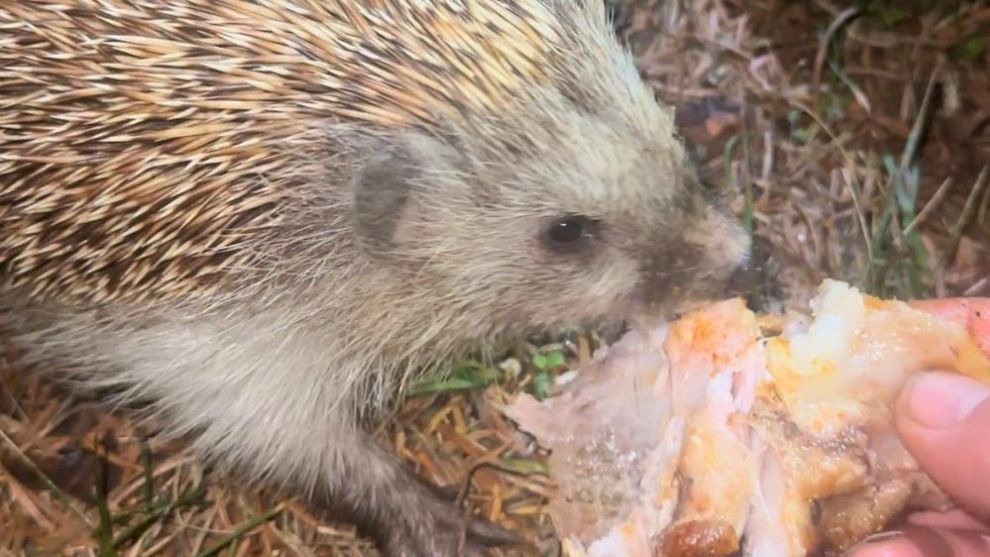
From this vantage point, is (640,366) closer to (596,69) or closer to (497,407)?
(497,407)

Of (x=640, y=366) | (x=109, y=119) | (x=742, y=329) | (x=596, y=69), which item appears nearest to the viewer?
(x=109, y=119)

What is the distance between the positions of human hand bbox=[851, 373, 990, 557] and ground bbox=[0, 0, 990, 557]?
29cm

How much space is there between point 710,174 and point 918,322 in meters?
0.44

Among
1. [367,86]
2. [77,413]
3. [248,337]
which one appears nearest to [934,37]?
[367,86]

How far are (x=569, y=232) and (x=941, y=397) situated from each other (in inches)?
21.2

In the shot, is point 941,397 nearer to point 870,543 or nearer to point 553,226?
point 870,543

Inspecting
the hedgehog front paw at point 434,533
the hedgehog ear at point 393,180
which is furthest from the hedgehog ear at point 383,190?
the hedgehog front paw at point 434,533

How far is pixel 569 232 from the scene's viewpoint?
1405mm

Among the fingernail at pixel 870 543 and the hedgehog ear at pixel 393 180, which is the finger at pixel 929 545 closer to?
the fingernail at pixel 870 543

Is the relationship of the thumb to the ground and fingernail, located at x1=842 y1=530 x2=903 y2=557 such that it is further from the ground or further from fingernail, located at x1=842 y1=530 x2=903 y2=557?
the ground

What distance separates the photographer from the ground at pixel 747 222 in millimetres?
1694

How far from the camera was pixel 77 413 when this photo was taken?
176cm

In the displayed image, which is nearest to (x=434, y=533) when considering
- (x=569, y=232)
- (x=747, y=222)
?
(x=569, y=232)

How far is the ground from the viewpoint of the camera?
5.56 feet
